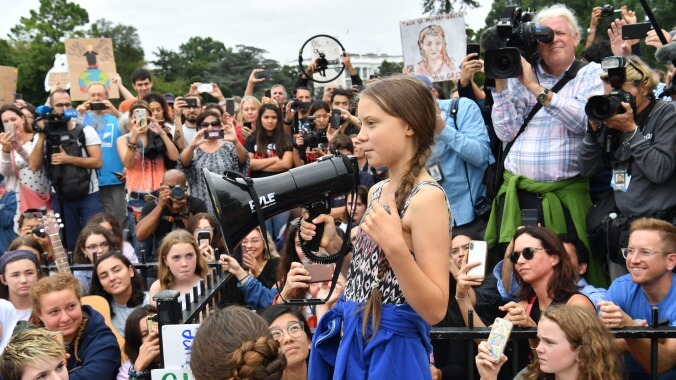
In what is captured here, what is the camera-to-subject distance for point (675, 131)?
4383 millimetres

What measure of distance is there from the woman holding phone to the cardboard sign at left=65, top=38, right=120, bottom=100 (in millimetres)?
3395

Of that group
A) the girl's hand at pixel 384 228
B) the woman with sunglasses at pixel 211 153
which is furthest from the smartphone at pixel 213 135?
the girl's hand at pixel 384 228

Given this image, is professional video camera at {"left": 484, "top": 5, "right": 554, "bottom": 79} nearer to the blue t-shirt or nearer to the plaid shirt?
the plaid shirt

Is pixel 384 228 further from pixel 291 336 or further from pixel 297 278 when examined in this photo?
pixel 291 336

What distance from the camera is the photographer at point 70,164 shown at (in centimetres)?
774

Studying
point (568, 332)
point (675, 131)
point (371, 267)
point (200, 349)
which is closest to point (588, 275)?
point (675, 131)

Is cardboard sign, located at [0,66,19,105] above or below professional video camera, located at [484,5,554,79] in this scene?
above

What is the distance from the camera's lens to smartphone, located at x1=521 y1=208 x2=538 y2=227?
4.69 metres

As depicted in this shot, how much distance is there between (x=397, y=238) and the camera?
229cm

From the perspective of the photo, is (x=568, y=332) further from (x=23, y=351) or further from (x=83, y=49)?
(x=83, y=49)

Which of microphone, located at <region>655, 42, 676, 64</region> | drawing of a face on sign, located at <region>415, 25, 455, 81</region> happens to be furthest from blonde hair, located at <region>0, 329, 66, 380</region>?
drawing of a face on sign, located at <region>415, 25, 455, 81</region>

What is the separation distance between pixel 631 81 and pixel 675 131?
0.39 m

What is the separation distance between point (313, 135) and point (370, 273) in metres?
5.21

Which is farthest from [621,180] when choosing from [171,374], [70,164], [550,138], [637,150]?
[70,164]
